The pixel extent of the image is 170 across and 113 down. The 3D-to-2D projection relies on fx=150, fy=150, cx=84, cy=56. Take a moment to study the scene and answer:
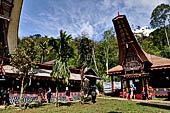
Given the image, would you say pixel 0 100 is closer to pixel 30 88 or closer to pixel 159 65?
pixel 30 88

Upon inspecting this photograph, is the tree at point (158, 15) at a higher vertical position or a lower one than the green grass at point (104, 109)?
higher

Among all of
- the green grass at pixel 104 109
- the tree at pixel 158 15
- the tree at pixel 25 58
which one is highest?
the tree at pixel 158 15

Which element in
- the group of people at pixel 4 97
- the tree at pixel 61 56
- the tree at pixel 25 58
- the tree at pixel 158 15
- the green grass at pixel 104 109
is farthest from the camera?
the tree at pixel 158 15

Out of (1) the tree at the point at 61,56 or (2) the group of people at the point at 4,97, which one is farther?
(2) the group of people at the point at 4,97

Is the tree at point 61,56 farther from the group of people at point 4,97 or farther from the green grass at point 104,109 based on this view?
the group of people at point 4,97

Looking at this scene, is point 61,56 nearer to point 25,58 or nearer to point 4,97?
point 25,58

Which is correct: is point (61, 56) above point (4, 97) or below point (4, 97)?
above

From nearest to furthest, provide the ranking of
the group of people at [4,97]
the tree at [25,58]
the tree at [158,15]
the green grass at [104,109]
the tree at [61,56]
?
1. the green grass at [104,109]
2. the tree at [25,58]
3. the tree at [61,56]
4. the group of people at [4,97]
5. the tree at [158,15]

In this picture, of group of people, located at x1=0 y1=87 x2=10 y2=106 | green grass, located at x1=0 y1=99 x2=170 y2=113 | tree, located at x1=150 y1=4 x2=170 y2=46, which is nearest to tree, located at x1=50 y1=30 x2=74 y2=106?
green grass, located at x1=0 y1=99 x2=170 y2=113

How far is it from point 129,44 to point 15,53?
15053 millimetres

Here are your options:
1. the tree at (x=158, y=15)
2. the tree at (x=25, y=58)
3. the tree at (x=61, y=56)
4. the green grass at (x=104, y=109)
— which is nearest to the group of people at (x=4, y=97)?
the green grass at (x=104, y=109)

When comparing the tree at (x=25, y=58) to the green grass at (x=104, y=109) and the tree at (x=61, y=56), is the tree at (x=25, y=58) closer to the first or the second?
the tree at (x=61, y=56)

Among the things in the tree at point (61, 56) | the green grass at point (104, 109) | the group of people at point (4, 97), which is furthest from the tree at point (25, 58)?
the group of people at point (4, 97)

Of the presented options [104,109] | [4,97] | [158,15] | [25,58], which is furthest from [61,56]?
[158,15]
